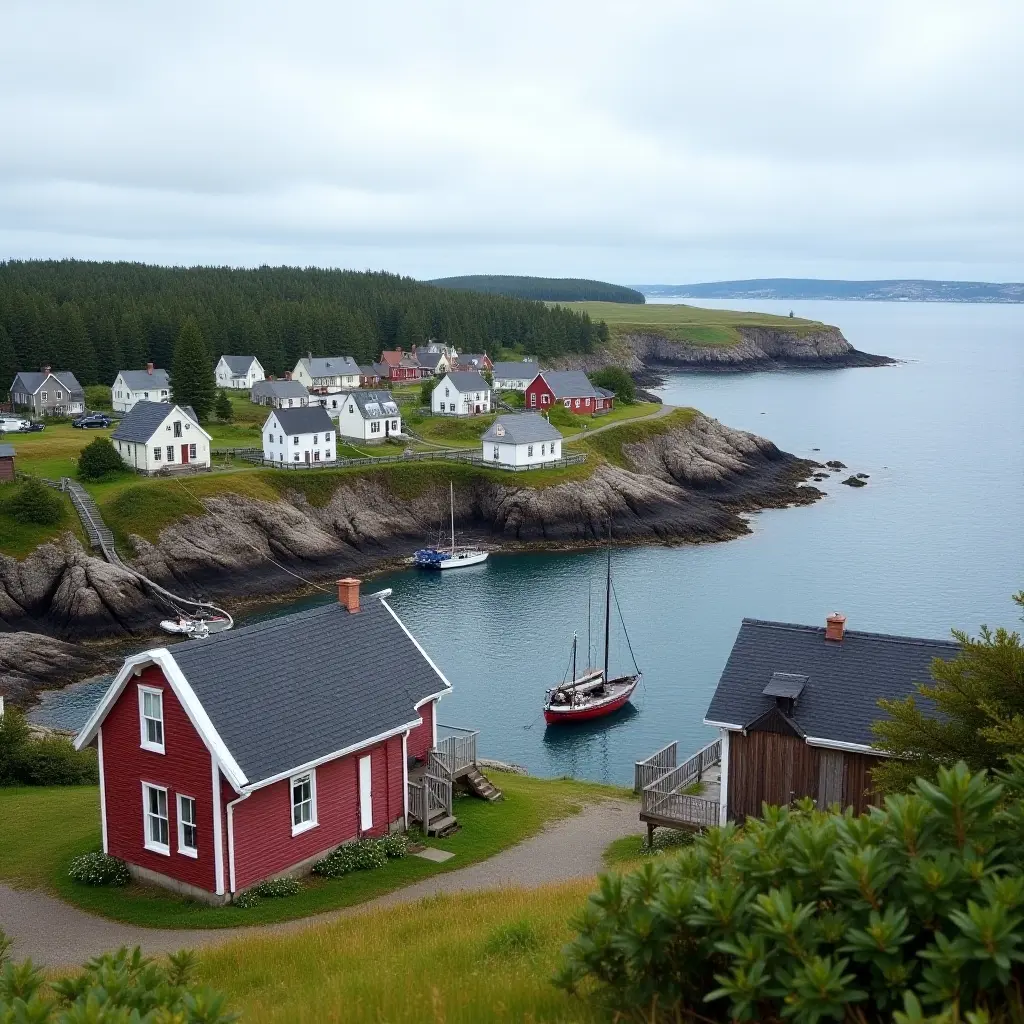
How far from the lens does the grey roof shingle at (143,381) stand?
108750 millimetres

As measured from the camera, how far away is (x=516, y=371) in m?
138

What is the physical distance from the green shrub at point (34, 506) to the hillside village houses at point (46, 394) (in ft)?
137

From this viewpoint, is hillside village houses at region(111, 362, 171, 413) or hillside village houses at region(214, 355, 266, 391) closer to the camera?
hillside village houses at region(111, 362, 171, 413)

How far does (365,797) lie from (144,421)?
193 feet

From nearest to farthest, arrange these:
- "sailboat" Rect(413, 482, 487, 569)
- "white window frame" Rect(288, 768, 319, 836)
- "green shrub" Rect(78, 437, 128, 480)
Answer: "white window frame" Rect(288, 768, 319, 836)
"green shrub" Rect(78, 437, 128, 480)
"sailboat" Rect(413, 482, 487, 569)

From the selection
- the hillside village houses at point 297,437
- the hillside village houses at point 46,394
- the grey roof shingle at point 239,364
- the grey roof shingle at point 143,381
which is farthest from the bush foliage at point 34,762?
the grey roof shingle at point 239,364

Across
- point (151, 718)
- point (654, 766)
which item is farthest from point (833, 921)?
point (654, 766)

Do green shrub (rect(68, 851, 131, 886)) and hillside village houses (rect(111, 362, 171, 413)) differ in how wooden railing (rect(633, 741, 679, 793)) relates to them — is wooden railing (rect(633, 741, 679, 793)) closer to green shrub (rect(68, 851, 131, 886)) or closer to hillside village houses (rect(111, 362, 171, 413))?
green shrub (rect(68, 851, 131, 886))

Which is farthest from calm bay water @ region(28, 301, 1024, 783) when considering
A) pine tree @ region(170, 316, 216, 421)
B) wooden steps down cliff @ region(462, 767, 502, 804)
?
pine tree @ region(170, 316, 216, 421)

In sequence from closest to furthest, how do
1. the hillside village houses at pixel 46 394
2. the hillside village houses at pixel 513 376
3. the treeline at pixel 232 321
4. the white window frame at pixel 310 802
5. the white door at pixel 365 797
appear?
the white window frame at pixel 310 802
the white door at pixel 365 797
the hillside village houses at pixel 46 394
the treeline at pixel 232 321
the hillside village houses at pixel 513 376

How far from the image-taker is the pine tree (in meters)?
97.4

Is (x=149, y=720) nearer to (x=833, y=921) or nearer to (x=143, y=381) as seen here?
(x=833, y=921)

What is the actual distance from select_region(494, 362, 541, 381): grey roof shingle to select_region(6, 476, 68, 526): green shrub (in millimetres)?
78325

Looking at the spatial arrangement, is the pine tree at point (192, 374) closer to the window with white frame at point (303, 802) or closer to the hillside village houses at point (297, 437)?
the hillside village houses at point (297, 437)
